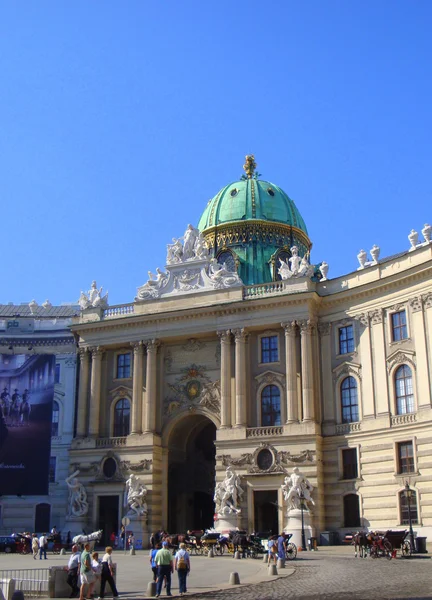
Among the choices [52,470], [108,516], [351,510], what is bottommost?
[108,516]

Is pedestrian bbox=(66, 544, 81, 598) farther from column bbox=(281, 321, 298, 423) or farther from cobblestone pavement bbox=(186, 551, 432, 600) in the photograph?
column bbox=(281, 321, 298, 423)

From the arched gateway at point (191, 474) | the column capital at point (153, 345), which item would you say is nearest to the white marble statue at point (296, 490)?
the arched gateway at point (191, 474)

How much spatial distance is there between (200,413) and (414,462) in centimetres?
1656

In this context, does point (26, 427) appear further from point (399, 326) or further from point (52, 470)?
point (399, 326)

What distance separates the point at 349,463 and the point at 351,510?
2.99m

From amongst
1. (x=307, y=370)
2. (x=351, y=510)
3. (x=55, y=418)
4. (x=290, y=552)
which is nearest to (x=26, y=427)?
(x=55, y=418)

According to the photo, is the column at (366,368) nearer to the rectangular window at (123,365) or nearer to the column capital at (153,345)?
the column capital at (153,345)

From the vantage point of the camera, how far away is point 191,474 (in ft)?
200

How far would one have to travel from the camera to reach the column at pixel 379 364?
49219mm

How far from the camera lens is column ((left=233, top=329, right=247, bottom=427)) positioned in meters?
53.4

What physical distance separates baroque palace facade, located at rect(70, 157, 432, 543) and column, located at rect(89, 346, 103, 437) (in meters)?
0.08

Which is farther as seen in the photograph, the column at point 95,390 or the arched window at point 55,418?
the arched window at point 55,418

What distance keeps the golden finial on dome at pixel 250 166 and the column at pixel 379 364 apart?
86.4 feet

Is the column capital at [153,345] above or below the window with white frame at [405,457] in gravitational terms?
above
